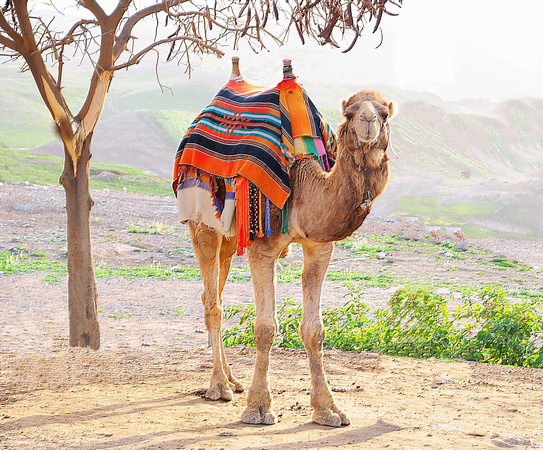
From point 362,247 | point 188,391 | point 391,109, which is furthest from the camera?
point 362,247

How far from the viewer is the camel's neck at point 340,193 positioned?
4.42m

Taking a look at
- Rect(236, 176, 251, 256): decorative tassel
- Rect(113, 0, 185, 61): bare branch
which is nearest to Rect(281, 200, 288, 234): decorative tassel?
Rect(236, 176, 251, 256): decorative tassel

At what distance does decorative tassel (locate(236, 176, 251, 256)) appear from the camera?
5.00 meters

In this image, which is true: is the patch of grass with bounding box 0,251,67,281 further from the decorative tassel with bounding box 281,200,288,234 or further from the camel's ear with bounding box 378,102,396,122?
the camel's ear with bounding box 378,102,396,122

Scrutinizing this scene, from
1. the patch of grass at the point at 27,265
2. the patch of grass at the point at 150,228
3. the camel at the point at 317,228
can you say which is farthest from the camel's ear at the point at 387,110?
the patch of grass at the point at 150,228

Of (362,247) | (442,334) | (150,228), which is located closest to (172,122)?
(150,228)

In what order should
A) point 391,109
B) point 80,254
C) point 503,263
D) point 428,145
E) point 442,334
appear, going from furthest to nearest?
point 428,145 → point 503,263 → point 442,334 → point 80,254 → point 391,109

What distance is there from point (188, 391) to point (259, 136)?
2.35 meters

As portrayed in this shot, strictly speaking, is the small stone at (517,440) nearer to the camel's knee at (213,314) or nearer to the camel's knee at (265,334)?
the camel's knee at (265,334)

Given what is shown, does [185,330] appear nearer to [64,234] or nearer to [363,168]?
[363,168]

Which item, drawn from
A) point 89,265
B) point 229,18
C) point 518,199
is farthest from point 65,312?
point 518,199

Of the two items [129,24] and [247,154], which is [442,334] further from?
[129,24]

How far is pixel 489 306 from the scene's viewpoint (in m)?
7.45

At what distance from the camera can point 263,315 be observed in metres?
5.11
